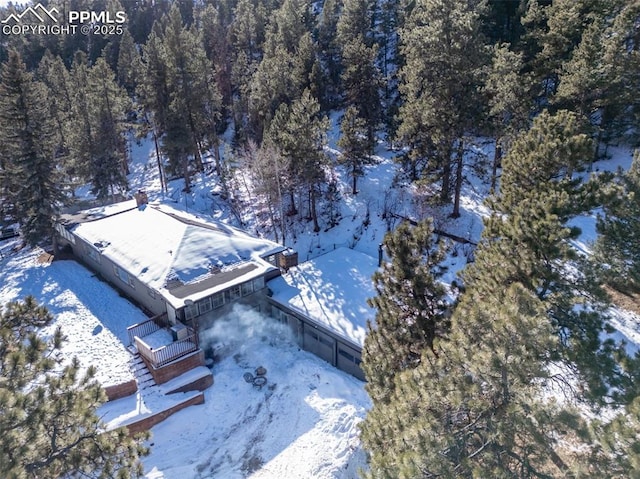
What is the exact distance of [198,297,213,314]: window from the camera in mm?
16453

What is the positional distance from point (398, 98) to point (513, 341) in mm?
32924

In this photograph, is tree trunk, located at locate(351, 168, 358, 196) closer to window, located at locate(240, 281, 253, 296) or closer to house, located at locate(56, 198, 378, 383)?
house, located at locate(56, 198, 378, 383)

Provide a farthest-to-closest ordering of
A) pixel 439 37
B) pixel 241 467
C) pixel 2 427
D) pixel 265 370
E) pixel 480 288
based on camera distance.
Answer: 1. pixel 439 37
2. pixel 265 370
3. pixel 241 467
4. pixel 480 288
5. pixel 2 427

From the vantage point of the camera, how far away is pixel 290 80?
98.8 feet

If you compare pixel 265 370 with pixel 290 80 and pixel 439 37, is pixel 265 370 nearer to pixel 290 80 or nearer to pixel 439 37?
pixel 439 37

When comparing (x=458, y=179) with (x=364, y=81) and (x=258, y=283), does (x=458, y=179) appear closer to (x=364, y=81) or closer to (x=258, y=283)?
(x=364, y=81)

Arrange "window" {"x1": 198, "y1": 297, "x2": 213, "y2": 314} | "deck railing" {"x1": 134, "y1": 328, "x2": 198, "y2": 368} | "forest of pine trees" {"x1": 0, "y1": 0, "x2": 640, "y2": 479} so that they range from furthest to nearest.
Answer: "window" {"x1": 198, "y1": 297, "x2": 213, "y2": 314} < "deck railing" {"x1": 134, "y1": 328, "x2": 198, "y2": 368} < "forest of pine trees" {"x1": 0, "y1": 0, "x2": 640, "y2": 479}

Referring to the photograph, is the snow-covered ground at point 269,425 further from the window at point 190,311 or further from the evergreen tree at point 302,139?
the evergreen tree at point 302,139

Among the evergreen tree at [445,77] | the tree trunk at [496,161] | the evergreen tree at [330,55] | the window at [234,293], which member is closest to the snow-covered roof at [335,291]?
the window at [234,293]

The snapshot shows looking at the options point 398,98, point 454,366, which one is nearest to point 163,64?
point 398,98

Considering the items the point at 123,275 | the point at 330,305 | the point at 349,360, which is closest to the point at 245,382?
the point at 349,360

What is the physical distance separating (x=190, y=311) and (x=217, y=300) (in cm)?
116

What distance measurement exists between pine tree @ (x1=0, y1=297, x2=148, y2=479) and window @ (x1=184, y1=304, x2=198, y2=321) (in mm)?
8362

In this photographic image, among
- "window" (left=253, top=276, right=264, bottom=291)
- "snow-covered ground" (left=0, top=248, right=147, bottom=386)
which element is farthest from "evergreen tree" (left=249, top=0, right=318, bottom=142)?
"snow-covered ground" (left=0, top=248, right=147, bottom=386)
